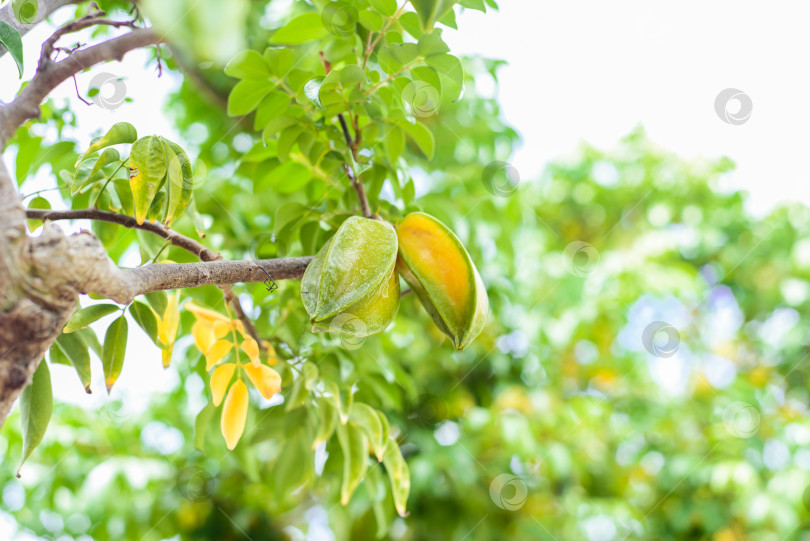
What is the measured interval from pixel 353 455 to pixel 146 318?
324 millimetres

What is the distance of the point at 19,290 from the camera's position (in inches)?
14.9

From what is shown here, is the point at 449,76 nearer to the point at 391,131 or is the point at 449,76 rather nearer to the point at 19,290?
the point at 391,131

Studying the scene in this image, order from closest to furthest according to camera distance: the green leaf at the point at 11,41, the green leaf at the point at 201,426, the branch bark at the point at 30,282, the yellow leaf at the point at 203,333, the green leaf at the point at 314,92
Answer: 1. the branch bark at the point at 30,282
2. the green leaf at the point at 11,41
3. the green leaf at the point at 314,92
4. the yellow leaf at the point at 203,333
5. the green leaf at the point at 201,426

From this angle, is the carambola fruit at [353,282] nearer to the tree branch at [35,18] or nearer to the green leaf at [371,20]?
the green leaf at [371,20]

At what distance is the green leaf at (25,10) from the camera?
0.56 metres

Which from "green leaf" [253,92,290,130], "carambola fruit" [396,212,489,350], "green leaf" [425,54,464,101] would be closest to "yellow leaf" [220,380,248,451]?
"carambola fruit" [396,212,489,350]

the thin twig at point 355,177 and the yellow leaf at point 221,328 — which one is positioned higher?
the thin twig at point 355,177

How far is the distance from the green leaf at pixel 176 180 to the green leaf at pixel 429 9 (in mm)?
252

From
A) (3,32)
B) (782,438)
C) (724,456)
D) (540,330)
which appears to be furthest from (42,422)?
(782,438)

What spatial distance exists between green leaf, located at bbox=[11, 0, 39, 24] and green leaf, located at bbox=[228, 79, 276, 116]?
0.21m

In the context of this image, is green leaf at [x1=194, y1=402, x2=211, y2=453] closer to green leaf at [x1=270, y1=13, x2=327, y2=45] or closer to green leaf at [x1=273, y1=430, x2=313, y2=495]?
green leaf at [x1=273, y1=430, x2=313, y2=495]

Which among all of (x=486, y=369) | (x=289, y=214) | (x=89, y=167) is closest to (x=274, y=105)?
→ (x=289, y=214)

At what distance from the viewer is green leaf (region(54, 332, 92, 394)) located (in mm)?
613

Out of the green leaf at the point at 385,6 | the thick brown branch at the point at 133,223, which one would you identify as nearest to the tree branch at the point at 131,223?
the thick brown branch at the point at 133,223
